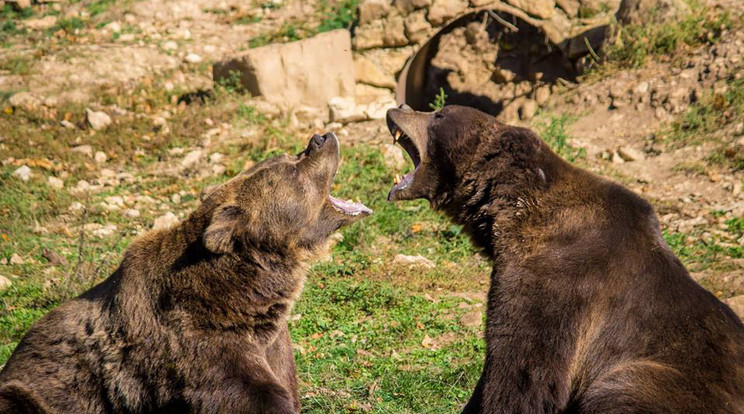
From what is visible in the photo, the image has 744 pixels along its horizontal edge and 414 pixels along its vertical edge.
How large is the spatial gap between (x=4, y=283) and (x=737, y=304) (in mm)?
6741

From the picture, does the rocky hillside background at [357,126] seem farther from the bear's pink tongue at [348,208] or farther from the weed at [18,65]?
the bear's pink tongue at [348,208]

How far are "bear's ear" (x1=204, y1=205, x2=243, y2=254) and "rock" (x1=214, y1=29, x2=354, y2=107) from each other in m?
6.98

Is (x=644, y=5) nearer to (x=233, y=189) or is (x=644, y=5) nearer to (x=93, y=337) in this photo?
(x=233, y=189)

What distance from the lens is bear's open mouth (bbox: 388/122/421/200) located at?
5934 millimetres

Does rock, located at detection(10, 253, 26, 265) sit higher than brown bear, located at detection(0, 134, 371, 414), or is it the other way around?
brown bear, located at detection(0, 134, 371, 414)

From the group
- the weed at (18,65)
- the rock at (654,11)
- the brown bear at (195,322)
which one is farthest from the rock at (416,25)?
the brown bear at (195,322)

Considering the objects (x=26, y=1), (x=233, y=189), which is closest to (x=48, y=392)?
(x=233, y=189)

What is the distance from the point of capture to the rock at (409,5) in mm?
12836

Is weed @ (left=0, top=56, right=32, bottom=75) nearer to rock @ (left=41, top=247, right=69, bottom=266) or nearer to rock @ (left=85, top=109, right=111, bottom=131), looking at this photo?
rock @ (left=85, top=109, right=111, bottom=131)

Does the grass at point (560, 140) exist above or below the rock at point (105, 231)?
above

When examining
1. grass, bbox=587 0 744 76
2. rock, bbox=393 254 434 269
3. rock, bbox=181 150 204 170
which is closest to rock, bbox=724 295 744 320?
rock, bbox=393 254 434 269

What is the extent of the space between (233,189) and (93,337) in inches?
50.8

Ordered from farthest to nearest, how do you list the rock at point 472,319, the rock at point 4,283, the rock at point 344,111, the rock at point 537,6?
1. the rock at point 537,6
2. the rock at point 344,111
3. the rock at point 4,283
4. the rock at point 472,319

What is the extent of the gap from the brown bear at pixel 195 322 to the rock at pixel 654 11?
25.9ft
